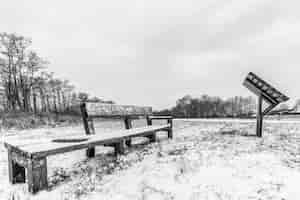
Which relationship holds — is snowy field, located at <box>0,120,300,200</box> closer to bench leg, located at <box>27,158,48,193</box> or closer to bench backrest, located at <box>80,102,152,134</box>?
bench leg, located at <box>27,158,48,193</box>

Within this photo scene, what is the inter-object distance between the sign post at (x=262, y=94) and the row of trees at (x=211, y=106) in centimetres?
4189

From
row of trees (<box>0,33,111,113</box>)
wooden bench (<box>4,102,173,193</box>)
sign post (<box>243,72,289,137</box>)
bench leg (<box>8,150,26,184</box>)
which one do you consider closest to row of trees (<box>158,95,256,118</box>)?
row of trees (<box>0,33,111,113</box>)

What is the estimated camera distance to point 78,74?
41281 mm

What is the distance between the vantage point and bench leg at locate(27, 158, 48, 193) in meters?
2.02

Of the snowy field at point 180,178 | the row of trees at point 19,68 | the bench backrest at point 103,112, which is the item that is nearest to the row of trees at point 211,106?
the row of trees at point 19,68

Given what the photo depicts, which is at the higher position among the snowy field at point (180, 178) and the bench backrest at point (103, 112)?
the bench backrest at point (103, 112)

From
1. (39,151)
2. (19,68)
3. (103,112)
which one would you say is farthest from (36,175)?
(19,68)

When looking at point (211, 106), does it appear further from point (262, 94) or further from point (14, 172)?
point (14, 172)

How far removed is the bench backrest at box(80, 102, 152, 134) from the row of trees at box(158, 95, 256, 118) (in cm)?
4287

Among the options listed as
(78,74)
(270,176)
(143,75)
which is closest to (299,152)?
(270,176)

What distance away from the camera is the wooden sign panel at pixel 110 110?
12.0ft

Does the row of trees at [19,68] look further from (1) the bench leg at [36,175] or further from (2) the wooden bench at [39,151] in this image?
(1) the bench leg at [36,175]

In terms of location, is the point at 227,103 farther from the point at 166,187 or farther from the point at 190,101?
the point at 166,187

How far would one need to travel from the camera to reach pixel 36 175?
2.07 metres
